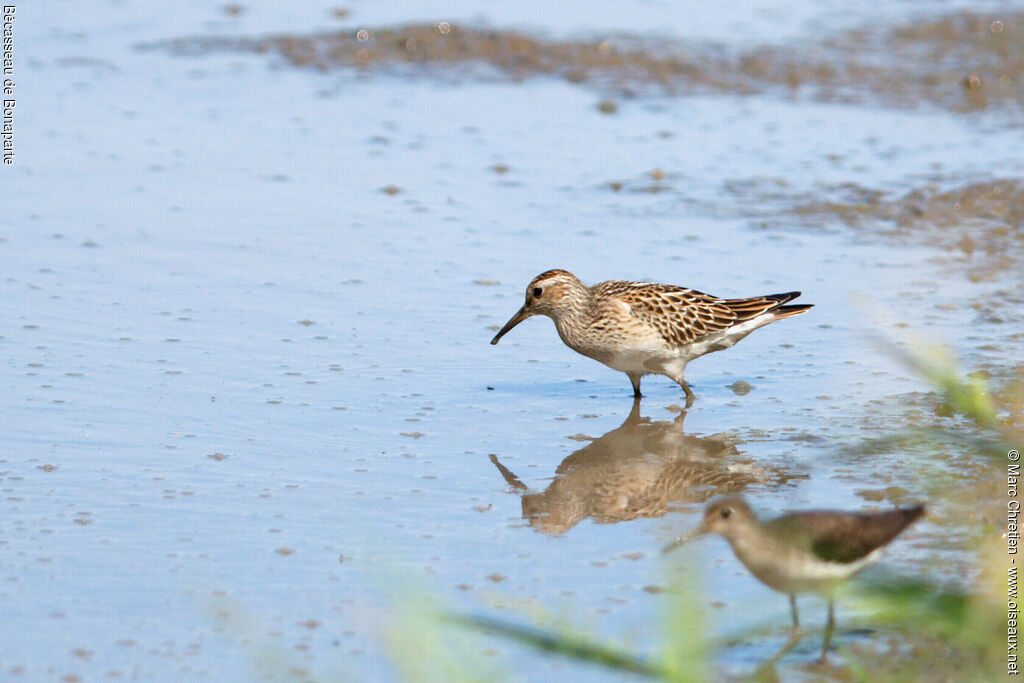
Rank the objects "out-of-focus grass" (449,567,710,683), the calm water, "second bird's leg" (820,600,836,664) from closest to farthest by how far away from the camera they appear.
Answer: "out-of-focus grass" (449,567,710,683) < "second bird's leg" (820,600,836,664) < the calm water

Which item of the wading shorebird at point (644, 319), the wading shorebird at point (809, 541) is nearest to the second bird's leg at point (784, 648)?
the wading shorebird at point (809, 541)

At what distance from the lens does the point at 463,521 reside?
21.9ft

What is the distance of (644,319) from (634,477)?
1493mm

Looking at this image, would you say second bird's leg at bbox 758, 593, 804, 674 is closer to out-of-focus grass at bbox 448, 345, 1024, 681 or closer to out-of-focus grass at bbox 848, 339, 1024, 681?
out-of-focus grass at bbox 848, 339, 1024, 681

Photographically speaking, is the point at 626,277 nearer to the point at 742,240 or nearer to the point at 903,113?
the point at 742,240

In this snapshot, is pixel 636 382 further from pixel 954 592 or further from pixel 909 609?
pixel 909 609

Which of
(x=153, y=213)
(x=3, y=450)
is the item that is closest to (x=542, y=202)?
(x=153, y=213)

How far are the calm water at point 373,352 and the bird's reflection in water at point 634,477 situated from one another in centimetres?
3

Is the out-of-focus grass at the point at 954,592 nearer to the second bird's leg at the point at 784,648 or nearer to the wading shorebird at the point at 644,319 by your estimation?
the second bird's leg at the point at 784,648

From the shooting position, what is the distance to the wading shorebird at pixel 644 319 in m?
8.55

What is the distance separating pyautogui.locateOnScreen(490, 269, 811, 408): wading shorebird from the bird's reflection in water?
54 cm

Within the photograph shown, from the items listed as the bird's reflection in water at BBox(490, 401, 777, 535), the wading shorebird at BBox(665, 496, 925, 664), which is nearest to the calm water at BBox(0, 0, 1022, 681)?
the bird's reflection in water at BBox(490, 401, 777, 535)

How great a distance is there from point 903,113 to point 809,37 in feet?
9.03

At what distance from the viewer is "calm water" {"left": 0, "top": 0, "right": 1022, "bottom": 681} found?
5.80 m
